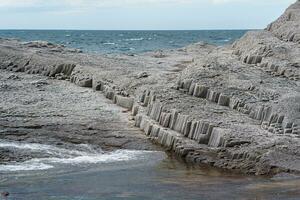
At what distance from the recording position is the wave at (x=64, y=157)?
15.9 m

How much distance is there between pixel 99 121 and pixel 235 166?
21.4 ft

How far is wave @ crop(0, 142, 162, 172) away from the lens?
15940 mm

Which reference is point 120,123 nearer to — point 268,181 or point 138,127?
point 138,127

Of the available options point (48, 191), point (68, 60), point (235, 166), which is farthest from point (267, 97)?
point (68, 60)

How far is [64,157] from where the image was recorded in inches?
672

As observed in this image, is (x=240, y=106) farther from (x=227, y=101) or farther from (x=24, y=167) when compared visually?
(x=24, y=167)

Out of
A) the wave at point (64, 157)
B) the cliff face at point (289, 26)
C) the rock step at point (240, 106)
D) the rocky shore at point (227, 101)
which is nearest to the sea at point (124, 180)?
the wave at point (64, 157)

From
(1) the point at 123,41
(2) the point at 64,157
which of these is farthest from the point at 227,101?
(1) the point at 123,41

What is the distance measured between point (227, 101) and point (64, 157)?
20.2 ft

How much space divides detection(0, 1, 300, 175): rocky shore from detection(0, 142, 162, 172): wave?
4.91 feet

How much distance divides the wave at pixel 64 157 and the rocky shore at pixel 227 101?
4.91ft

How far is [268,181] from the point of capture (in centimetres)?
1433

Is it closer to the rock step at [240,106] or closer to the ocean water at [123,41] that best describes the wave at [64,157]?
the rock step at [240,106]

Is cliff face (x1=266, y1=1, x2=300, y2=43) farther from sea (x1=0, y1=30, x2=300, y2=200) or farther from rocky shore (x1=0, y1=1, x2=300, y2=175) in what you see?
sea (x1=0, y1=30, x2=300, y2=200)
